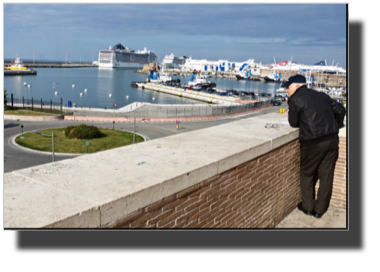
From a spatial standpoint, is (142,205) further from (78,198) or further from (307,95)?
(307,95)

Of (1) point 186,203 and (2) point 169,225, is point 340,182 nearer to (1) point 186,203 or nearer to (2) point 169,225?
(1) point 186,203

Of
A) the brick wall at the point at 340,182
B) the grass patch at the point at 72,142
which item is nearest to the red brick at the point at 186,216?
the brick wall at the point at 340,182

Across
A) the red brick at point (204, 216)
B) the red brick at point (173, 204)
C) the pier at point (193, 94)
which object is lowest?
the red brick at point (204, 216)

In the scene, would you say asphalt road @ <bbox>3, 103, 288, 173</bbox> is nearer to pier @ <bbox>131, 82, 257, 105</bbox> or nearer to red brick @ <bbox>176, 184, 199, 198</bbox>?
red brick @ <bbox>176, 184, 199, 198</bbox>

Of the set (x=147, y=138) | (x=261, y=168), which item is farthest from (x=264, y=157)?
(x=147, y=138)

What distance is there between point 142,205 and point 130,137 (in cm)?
2622

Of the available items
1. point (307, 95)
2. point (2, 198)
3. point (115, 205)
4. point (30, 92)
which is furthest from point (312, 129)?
point (30, 92)

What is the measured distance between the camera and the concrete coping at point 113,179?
2.10 metres

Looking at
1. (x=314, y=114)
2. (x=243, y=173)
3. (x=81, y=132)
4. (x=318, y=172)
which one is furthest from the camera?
(x=81, y=132)

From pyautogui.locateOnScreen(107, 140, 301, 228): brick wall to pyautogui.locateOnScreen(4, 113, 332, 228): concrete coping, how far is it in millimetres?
95

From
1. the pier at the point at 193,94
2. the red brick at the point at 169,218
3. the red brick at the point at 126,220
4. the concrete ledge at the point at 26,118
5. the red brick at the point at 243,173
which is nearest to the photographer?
the red brick at the point at 126,220

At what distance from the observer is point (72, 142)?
2544cm

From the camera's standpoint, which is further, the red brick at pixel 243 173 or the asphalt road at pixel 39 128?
the asphalt road at pixel 39 128

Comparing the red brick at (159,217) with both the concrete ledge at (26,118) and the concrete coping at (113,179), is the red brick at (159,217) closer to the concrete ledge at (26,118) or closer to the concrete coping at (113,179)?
the concrete coping at (113,179)
